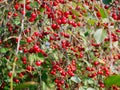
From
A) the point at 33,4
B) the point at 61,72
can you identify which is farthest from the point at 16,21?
the point at 61,72

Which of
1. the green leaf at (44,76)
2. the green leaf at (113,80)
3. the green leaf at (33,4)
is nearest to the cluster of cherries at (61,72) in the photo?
the green leaf at (44,76)

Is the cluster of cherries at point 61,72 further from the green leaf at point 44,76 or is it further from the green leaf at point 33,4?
the green leaf at point 33,4

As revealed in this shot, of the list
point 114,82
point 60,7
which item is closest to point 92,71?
point 60,7

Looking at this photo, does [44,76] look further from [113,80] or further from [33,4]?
[113,80]

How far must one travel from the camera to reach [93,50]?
260 centimetres

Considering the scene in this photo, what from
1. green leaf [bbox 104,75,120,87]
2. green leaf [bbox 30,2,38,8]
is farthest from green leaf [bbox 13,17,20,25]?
green leaf [bbox 104,75,120,87]

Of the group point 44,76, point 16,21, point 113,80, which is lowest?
point 44,76

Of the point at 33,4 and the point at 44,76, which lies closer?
the point at 33,4

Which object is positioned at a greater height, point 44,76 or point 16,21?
point 16,21

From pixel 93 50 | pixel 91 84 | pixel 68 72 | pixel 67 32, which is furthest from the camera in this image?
pixel 93 50

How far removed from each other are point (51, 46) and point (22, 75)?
29cm

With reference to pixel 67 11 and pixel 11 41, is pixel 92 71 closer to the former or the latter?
pixel 67 11

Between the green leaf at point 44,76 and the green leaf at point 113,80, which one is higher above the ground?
the green leaf at point 113,80

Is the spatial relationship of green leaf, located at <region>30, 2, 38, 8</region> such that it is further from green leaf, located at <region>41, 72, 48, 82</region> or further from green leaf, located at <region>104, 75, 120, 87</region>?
green leaf, located at <region>104, 75, 120, 87</region>
